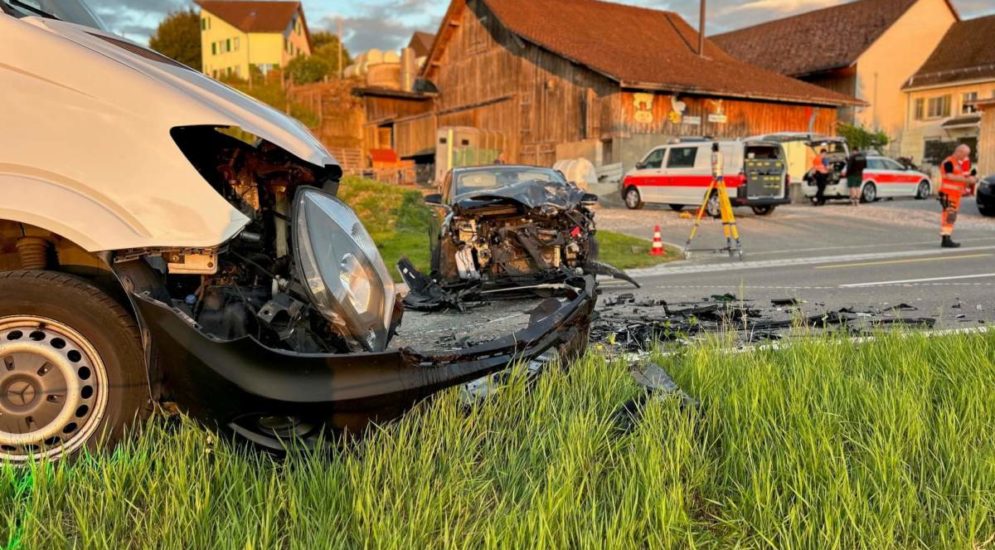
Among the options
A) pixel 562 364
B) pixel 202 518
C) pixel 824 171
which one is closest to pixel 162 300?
pixel 202 518

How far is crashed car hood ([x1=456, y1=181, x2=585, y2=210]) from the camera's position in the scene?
761 cm

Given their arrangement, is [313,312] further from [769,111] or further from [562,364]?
[769,111]

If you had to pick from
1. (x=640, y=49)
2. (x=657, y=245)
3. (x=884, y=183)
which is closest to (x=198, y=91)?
(x=657, y=245)

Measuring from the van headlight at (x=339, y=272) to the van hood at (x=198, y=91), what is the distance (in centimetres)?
26

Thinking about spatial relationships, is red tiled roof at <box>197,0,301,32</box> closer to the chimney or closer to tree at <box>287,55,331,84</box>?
tree at <box>287,55,331,84</box>

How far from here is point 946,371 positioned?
4.01 m

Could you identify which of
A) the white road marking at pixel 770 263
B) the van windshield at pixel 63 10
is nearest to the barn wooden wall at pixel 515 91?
the white road marking at pixel 770 263

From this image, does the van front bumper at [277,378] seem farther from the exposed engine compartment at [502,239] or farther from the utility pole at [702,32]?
the utility pole at [702,32]

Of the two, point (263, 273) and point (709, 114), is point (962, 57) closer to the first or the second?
point (709, 114)

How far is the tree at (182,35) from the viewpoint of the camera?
71.9 m

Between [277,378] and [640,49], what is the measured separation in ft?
111

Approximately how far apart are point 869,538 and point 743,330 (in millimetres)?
4005

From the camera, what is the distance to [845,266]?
11.3 metres

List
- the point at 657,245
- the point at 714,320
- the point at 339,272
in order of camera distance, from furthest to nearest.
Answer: the point at 657,245
the point at 714,320
the point at 339,272
